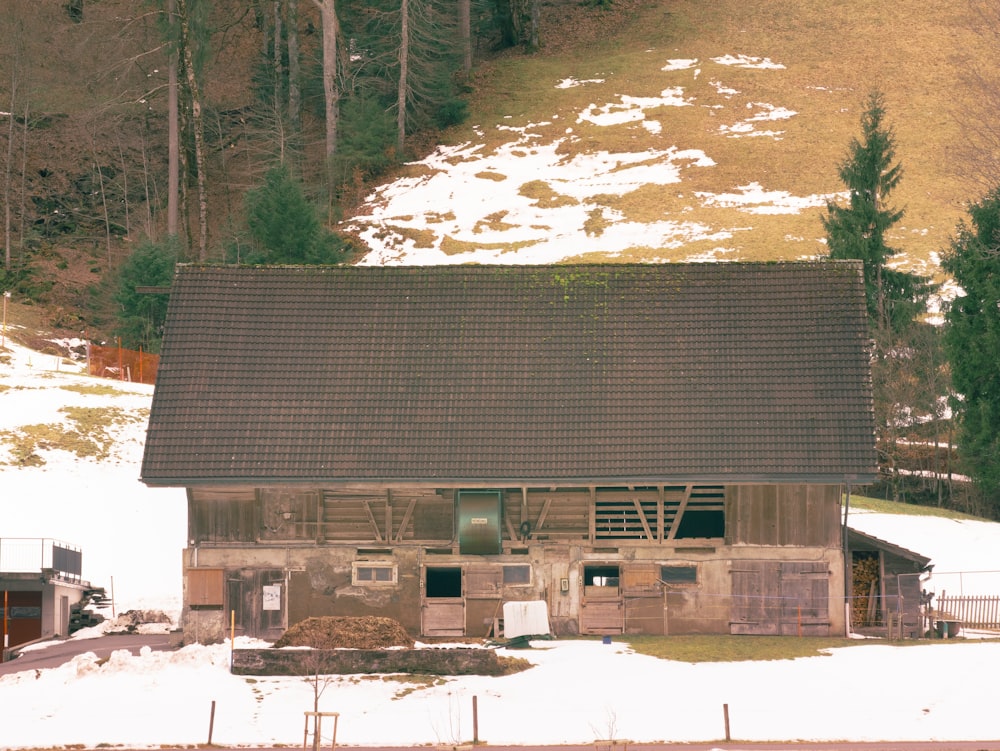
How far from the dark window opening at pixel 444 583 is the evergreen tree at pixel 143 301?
30.6m

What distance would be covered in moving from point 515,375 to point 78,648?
1272cm

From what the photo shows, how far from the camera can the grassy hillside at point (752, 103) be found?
257 ft

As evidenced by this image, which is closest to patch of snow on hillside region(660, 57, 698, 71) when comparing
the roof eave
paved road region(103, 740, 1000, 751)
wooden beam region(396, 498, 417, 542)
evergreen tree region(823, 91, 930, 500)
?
evergreen tree region(823, 91, 930, 500)

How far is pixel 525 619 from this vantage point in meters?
36.3

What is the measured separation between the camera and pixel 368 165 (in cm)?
8538

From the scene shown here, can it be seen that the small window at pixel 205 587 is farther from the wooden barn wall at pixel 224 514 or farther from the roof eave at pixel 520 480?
the roof eave at pixel 520 480

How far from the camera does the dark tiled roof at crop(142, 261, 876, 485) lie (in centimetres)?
3641

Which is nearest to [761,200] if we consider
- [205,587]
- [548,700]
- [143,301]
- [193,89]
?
[193,89]

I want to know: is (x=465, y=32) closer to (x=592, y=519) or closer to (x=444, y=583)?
(x=444, y=583)

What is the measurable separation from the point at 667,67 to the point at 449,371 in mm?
62294

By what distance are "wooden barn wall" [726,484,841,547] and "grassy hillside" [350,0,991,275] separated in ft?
118

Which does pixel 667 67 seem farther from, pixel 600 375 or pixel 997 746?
pixel 997 746

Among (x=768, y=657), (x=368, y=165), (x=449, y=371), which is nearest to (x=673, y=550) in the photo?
(x=768, y=657)

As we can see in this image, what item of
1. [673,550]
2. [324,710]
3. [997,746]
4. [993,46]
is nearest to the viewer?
[997,746]
